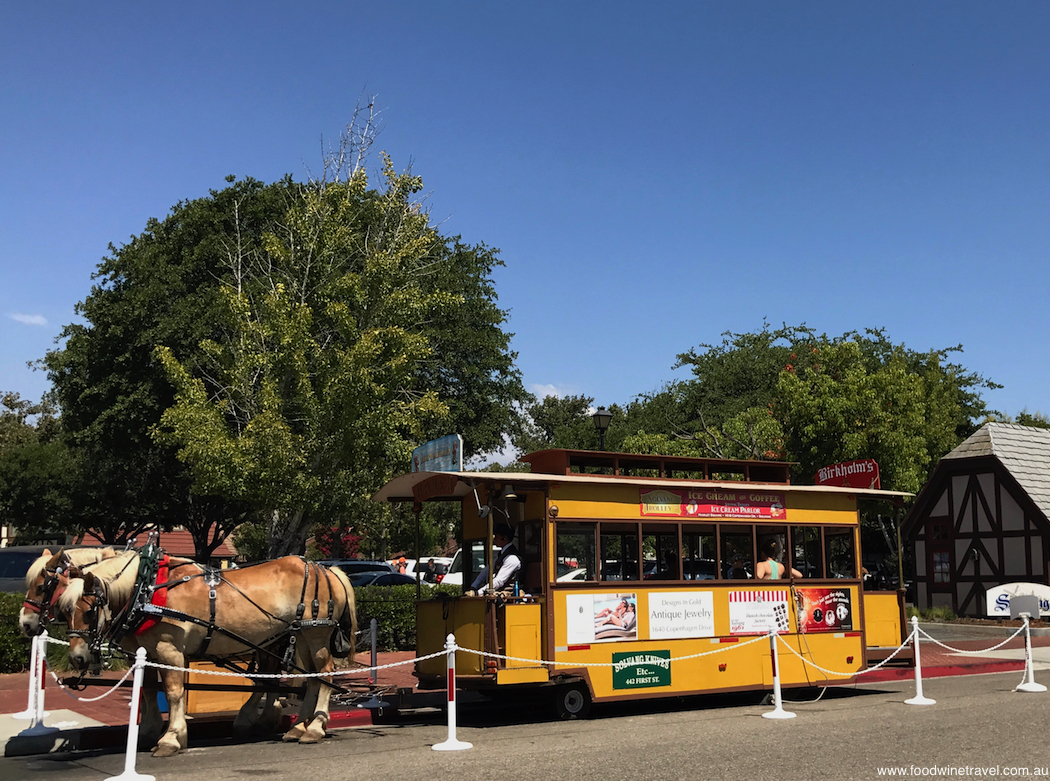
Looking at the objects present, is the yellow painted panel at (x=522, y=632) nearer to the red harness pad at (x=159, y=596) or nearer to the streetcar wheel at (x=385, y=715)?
the streetcar wheel at (x=385, y=715)

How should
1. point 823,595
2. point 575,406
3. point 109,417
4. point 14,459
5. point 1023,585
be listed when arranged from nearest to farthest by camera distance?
point 823,595, point 1023,585, point 109,417, point 14,459, point 575,406

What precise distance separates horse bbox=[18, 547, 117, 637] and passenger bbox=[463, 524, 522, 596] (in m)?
4.19

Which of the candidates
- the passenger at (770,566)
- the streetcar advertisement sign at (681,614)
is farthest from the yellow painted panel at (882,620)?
the streetcar advertisement sign at (681,614)

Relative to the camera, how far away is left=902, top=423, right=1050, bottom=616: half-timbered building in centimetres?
2808

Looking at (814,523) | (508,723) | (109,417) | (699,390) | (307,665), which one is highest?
(699,390)

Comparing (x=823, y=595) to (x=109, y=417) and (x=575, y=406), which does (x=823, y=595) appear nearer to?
(x=109, y=417)

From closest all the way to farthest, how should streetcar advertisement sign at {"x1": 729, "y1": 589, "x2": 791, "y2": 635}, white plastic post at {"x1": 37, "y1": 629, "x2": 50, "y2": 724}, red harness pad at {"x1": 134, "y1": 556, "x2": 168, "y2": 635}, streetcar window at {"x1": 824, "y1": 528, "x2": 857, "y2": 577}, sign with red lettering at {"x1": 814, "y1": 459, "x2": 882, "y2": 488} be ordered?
red harness pad at {"x1": 134, "y1": 556, "x2": 168, "y2": 635} → white plastic post at {"x1": 37, "y1": 629, "x2": 50, "y2": 724} → streetcar advertisement sign at {"x1": 729, "y1": 589, "x2": 791, "y2": 635} → streetcar window at {"x1": 824, "y1": 528, "x2": 857, "y2": 577} → sign with red lettering at {"x1": 814, "y1": 459, "x2": 882, "y2": 488}

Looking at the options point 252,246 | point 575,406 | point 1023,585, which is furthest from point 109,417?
point 575,406

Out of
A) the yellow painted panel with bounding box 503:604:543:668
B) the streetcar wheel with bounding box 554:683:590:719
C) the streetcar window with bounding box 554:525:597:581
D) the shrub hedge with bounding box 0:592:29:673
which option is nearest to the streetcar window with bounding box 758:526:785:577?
the streetcar window with bounding box 554:525:597:581

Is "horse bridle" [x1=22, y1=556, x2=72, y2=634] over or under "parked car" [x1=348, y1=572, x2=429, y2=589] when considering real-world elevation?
over

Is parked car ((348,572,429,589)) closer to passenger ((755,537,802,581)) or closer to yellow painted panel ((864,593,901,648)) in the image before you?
yellow painted panel ((864,593,901,648))

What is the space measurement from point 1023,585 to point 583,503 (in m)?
19.7

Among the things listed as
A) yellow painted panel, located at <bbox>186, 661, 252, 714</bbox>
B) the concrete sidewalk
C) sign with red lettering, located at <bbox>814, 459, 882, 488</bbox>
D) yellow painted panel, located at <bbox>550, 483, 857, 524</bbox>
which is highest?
sign with red lettering, located at <bbox>814, 459, 882, 488</bbox>

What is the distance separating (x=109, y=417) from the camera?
3048cm
